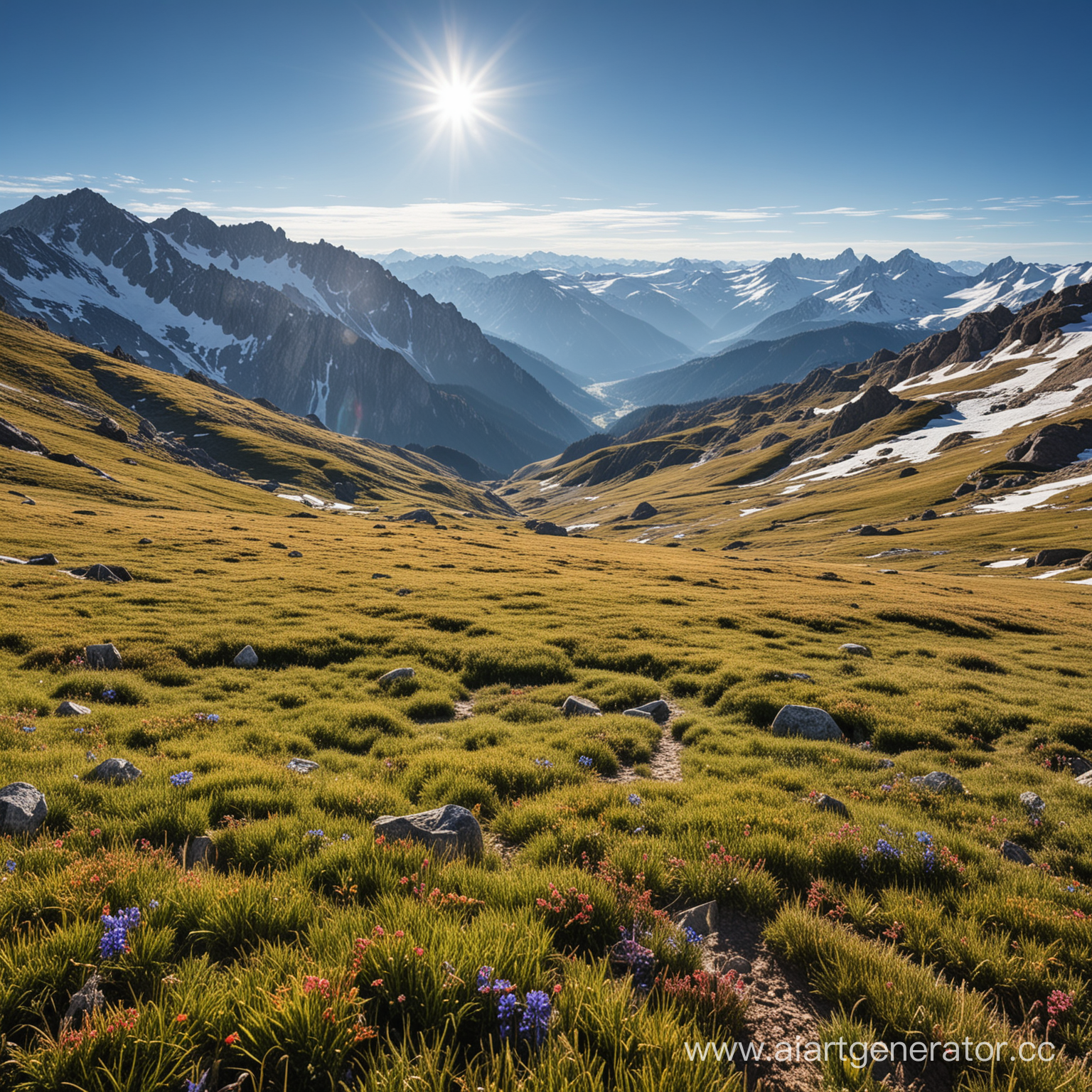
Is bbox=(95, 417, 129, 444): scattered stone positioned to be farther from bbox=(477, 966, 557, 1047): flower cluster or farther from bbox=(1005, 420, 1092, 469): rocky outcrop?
bbox=(1005, 420, 1092, 469): rocky outcrop

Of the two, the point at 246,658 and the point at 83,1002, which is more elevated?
the point at 83,1002

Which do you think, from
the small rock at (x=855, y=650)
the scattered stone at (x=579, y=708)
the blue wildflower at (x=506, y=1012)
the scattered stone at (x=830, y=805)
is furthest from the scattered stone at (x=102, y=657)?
the small rock at (x=855, y=650)

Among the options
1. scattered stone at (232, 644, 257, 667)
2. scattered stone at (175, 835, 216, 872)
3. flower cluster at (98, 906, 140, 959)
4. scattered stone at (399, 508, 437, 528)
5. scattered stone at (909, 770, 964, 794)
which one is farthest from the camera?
scattered stone at (399, 508, 437, 528)

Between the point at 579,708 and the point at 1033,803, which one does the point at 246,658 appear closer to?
the point at 579,708

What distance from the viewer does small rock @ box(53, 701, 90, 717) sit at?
1223 centimetres

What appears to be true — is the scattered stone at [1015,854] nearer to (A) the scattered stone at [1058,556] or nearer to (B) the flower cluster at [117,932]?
(B) the flower cluster at [117,932]

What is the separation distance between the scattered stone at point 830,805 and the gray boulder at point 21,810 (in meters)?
Answer: 11.1

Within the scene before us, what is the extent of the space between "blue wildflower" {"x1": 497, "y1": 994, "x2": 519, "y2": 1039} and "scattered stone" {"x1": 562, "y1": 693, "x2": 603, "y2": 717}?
11.6 m

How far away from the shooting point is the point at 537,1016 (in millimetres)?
3578

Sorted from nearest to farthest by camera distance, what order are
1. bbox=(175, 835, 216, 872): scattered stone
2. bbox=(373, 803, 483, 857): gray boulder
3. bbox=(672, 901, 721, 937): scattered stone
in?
bbox=(672, 901, 721, 937): scattered stone < bbox=(175, 835, 216, 872): scattered stone < bbox=(373, 803, 483, 857): gray boulder

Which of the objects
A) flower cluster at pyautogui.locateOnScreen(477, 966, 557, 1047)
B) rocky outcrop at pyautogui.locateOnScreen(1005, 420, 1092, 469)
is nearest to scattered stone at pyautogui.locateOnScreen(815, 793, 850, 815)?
flower cluster at pyautogui.locateOnScreen(477, 966, 557, 1047)

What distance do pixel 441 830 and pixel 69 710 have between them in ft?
35.0

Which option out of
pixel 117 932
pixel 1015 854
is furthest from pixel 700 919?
pixel 1015 854

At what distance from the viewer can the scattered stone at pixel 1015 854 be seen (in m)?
8.41
